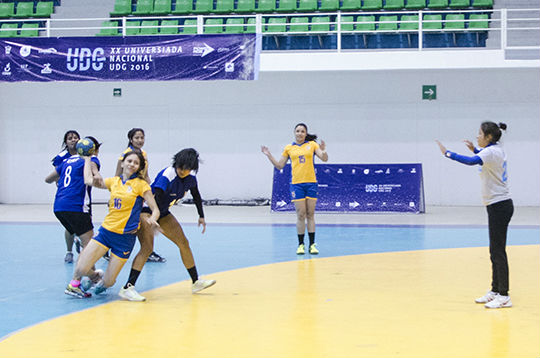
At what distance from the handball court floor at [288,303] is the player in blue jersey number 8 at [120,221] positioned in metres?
0.35

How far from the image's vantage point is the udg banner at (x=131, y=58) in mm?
17469

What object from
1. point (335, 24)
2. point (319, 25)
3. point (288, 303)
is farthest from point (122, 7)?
point (288, 303)

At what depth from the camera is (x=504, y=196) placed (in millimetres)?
6301

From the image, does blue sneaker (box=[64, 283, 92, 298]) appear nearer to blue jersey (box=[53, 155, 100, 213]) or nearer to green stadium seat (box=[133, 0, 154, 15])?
blue jersey (box=[53, 155, 100, 213])

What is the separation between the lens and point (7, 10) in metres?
22.1

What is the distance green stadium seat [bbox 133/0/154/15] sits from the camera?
69.5 feet

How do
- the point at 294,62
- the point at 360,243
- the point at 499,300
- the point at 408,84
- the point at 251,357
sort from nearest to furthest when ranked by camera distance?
the point at 251,357 → the point at 499,300 → the point at 360,243 → the point at 294,62 → the point at 408,84

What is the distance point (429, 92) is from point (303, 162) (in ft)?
32.4

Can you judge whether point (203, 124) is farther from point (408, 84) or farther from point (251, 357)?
point (251, 357)

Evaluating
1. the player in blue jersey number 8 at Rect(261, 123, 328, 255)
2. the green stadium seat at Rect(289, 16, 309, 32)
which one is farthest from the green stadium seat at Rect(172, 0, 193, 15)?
the player in blue jersey number 8 at Rect(261, 123, 328, 255)

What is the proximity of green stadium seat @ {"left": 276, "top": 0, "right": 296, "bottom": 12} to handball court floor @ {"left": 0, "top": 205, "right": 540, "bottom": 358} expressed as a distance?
34.2ft

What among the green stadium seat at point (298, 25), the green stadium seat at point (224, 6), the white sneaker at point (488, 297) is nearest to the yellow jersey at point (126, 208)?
the white sneaker at point (488, 297)

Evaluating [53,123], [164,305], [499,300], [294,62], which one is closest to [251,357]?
[164,305]

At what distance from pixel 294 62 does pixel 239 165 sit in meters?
3.50
